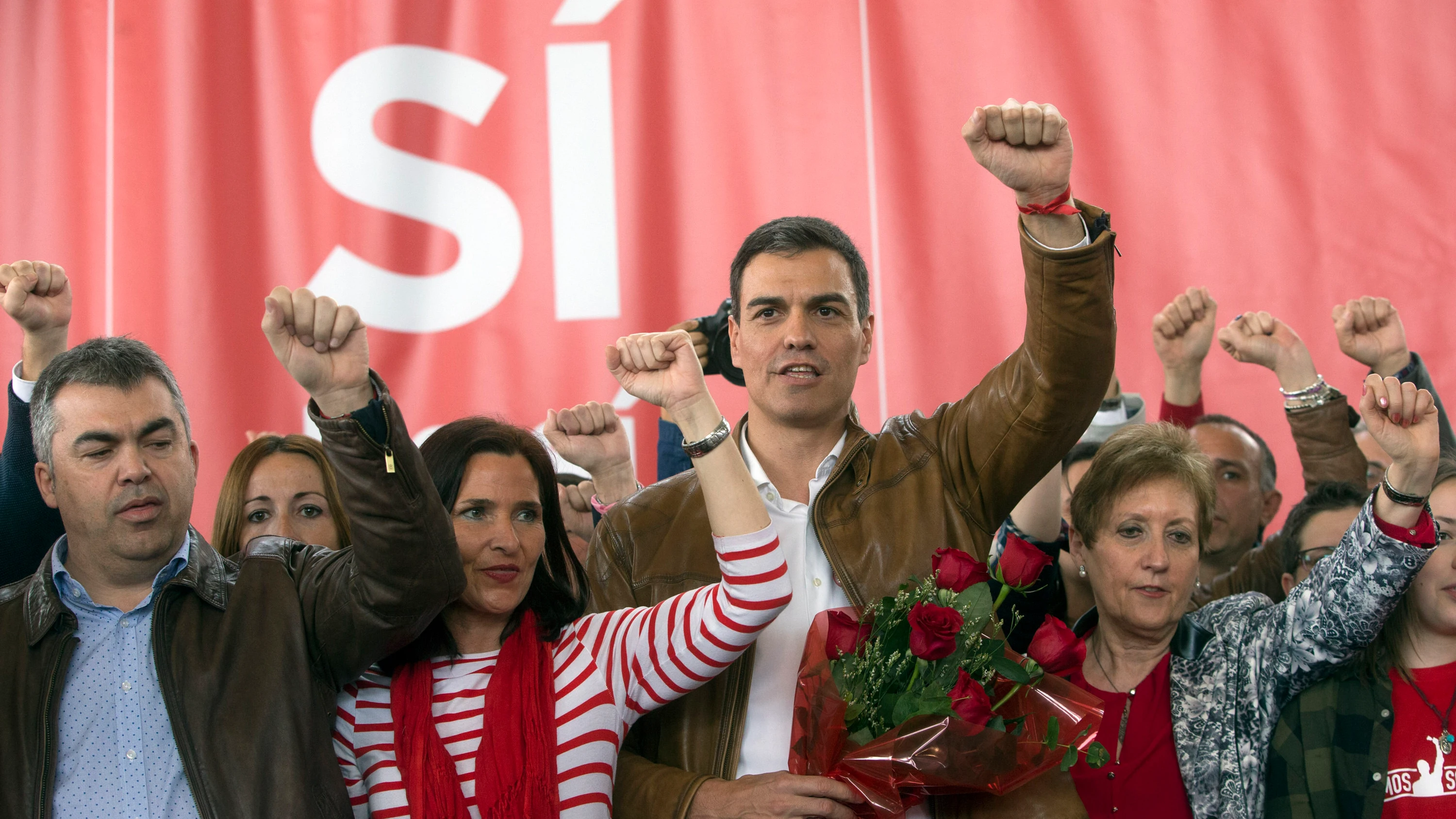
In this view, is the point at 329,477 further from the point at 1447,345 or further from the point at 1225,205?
the point at 1447,345

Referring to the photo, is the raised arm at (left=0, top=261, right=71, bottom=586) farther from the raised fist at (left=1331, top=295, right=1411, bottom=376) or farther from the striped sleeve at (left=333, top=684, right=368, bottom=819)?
the raised fist at (left=1331, top=295, right=1411, bottom=376)

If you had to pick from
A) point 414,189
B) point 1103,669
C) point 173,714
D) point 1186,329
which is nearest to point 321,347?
point 173,714

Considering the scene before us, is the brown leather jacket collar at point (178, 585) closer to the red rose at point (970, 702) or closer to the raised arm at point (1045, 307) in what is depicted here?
the red rose at point (970, 702)

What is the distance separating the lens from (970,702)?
5.55 feet

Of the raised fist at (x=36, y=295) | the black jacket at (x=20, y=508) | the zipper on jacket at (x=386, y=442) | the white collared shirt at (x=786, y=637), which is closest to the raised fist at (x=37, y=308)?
the raised fist at (x=36, y=295)

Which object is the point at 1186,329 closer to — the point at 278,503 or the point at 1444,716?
the point at 1444,716

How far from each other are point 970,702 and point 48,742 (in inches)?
50.8

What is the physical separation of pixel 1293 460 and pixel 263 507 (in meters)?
3.20

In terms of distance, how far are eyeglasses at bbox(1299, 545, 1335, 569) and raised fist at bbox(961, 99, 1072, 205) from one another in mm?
1271

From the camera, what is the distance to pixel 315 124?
430 cm

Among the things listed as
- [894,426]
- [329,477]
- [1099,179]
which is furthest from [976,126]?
[1099,179]

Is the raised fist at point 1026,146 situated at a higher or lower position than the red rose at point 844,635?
higher

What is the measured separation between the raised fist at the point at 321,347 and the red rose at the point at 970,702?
92 centimetres

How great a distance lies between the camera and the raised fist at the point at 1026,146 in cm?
197
